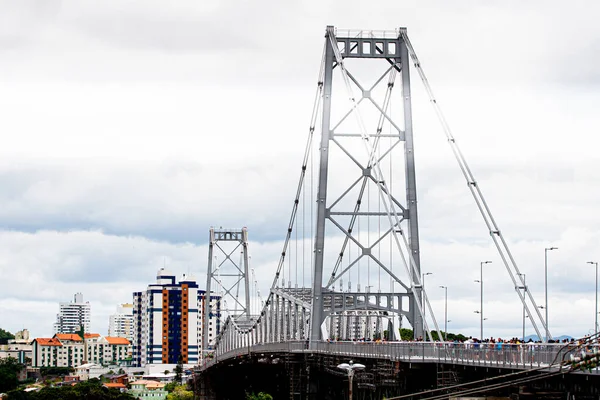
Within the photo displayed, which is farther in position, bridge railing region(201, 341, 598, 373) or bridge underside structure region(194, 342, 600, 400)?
bridge railing region(201, 341, 598, 373)

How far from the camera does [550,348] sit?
49.6m

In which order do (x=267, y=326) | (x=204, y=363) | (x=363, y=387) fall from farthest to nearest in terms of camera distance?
(x=204, y=363), (x=267, y=326), (x=363, y=387)

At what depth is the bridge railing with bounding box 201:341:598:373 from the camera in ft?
162

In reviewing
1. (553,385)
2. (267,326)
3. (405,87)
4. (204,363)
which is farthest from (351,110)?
(204,363)

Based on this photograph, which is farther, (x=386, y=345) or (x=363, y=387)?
(x=363, y=387)

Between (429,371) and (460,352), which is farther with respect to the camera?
(429,371)

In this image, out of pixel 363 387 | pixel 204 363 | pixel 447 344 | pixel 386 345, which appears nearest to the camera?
pixel 447 344

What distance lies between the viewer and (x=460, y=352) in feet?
194

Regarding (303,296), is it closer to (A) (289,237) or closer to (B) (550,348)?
(A) (289,237)

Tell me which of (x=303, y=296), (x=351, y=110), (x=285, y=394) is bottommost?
(x=285, y=394)

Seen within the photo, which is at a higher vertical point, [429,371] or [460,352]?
[460,352]

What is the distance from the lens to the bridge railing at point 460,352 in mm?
49406

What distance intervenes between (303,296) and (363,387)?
95.0ft

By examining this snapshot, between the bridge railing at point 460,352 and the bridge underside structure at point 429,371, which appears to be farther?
the bridge railing at point 460,352
